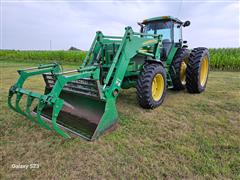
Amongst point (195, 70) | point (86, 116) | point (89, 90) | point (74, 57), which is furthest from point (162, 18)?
point (74, 57)

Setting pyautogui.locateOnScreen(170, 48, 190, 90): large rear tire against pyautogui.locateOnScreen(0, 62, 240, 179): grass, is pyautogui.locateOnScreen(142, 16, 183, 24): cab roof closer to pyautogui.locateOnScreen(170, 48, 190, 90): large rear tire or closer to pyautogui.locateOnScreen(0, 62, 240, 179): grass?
pyautogui.locateOnScreen(170, 48, 190, 90): large rear tire

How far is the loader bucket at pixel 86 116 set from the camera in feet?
8.89

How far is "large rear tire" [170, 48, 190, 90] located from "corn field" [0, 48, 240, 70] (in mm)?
7699

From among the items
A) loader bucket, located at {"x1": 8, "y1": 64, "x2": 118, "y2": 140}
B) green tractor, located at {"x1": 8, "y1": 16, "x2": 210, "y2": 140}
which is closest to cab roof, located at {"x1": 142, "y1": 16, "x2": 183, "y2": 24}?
green tractor, located at {"x1": 8, "y1": 16, "x2": 210, "y2": 140}

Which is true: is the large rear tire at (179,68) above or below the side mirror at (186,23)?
below

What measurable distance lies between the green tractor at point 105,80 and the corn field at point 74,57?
25.1 feet

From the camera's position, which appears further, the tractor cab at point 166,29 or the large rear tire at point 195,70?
the tractor cab at point 166,29

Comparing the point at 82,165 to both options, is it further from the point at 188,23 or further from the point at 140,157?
the point at 188,23

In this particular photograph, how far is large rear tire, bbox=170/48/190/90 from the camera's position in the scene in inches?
194

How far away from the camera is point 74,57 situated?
17359mm

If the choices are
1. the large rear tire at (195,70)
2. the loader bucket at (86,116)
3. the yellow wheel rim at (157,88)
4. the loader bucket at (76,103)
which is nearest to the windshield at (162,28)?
the large rear tire at (195,70)

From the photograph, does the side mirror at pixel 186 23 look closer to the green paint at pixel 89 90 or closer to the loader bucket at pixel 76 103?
the green paint at pixel 89 90

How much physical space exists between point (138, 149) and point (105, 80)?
1266 mm

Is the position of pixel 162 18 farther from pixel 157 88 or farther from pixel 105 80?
pixel 105 80
